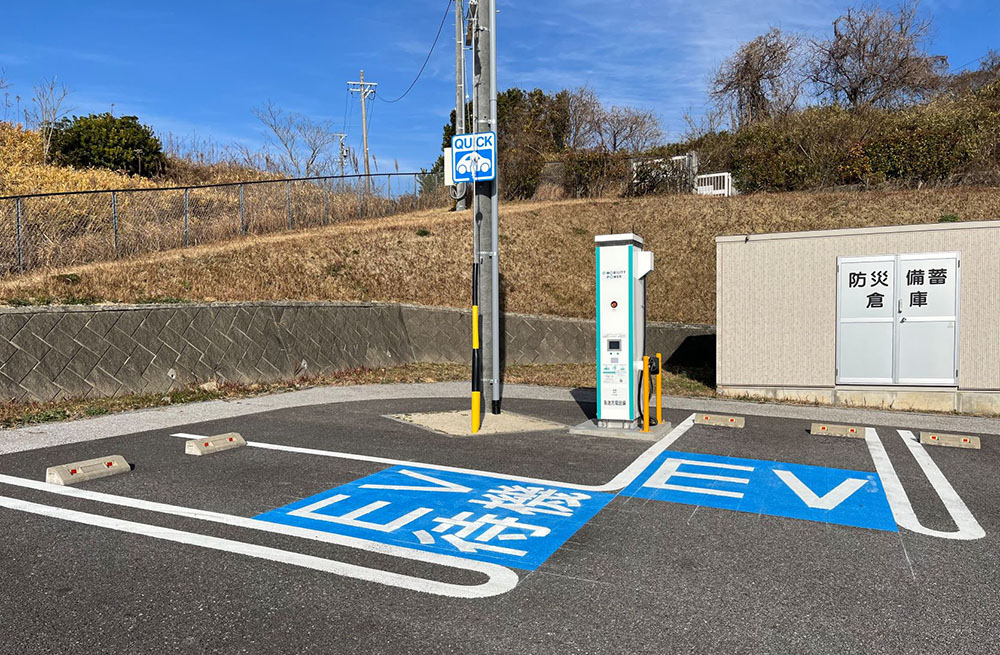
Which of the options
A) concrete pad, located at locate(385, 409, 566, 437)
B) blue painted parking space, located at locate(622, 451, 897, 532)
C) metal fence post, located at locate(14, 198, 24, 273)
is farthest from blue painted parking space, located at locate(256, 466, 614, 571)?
metal fence post, located at locate(14, 198, 24, 273)

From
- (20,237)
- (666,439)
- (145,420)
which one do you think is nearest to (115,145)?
(20,237)

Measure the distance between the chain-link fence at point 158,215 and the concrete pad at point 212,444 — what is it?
10.1 m

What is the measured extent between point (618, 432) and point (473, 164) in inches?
171

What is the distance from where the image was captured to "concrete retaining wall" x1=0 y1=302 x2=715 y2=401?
10461 mm

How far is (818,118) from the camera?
91.0 feet

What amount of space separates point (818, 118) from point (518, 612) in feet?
95.4

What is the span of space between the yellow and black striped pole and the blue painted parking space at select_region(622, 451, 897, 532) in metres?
2.55

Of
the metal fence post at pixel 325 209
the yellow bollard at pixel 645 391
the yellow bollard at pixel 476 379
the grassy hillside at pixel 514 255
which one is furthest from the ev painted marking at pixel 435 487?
the metal fence post at pixel 325 209

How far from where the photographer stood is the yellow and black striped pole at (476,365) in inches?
356

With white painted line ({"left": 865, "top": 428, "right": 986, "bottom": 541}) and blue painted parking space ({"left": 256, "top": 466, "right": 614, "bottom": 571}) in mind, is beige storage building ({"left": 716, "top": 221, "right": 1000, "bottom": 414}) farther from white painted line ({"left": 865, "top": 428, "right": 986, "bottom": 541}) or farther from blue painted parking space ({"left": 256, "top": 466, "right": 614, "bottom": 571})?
blue painted parking space ({"left": 256, "top": 466, "right": 614, "bottom": 571})

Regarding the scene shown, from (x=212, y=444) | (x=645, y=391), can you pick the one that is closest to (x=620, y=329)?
(x=645, y=391)

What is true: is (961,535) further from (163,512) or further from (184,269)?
(184,269)

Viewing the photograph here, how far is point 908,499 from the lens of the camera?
6152 mm

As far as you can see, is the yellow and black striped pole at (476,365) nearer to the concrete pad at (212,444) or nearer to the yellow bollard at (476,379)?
the yellow bollard at (476,379)
